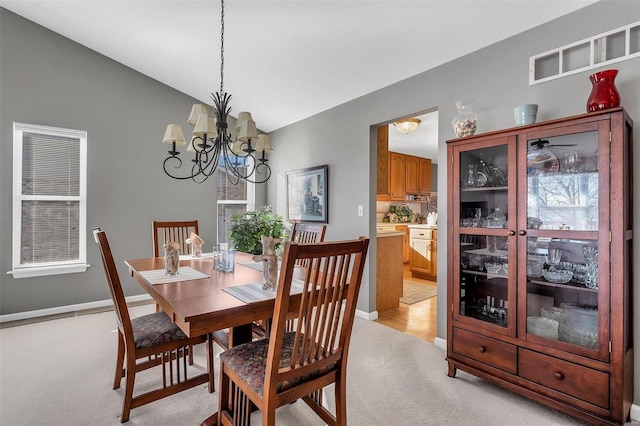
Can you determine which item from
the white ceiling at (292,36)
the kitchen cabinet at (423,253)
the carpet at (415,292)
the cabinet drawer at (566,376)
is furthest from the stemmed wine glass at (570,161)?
the kitchen cabinet at (423,253)

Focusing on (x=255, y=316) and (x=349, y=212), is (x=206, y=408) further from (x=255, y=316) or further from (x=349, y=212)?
(x=349, y=212)

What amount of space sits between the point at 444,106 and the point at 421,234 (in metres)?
3.34

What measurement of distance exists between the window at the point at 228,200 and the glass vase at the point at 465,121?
10.9 feet

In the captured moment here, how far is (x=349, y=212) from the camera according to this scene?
3701 mm

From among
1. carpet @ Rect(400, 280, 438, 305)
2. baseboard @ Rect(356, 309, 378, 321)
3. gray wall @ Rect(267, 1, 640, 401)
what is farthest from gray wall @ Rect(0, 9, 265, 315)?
carpet @ Rect(400, 280, 438, 305)

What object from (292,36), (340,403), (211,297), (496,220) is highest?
(292,36)

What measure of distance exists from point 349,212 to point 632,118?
243 cm

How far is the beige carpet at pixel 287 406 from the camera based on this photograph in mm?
1829

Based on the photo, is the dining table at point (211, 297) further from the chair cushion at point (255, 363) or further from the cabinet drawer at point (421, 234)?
the cabinet drawer at point (421, 234)

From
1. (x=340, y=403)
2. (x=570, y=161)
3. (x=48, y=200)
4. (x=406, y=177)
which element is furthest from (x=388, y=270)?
(x=48, y=200)

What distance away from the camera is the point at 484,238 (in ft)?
7.26

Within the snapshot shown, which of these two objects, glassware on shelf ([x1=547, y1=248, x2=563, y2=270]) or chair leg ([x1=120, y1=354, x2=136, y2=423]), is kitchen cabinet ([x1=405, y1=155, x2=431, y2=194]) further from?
chair leg ([x1=120, y1=354, x2=136, y2=423])

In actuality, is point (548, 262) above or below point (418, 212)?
below

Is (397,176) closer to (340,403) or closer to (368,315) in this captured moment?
(368,315)
